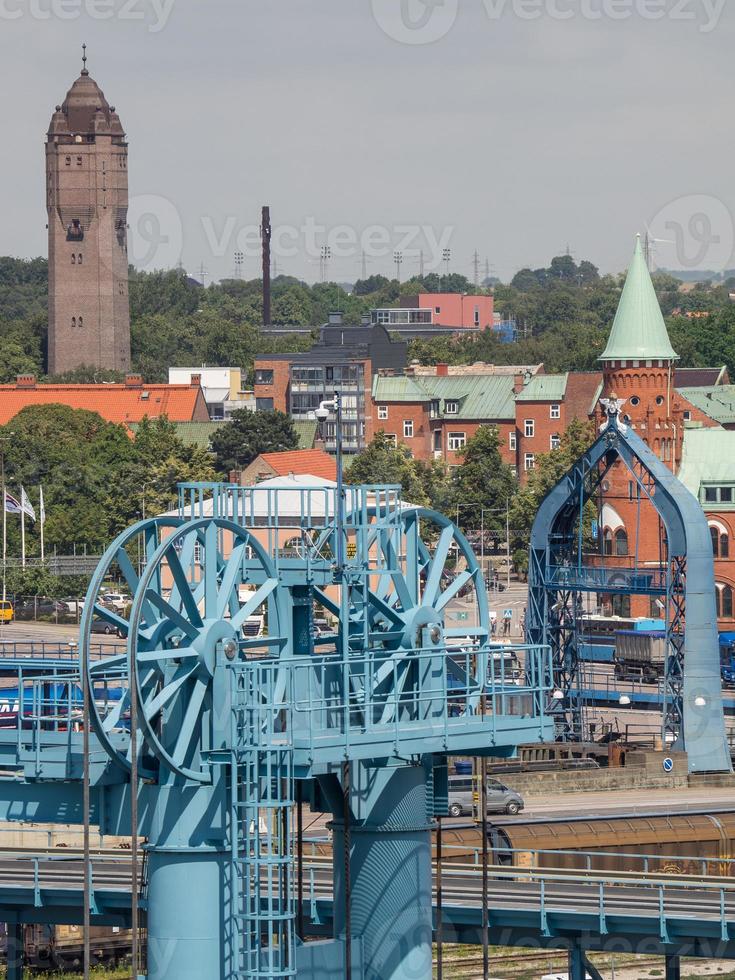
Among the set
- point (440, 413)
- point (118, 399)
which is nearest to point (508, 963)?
point (440, 413)

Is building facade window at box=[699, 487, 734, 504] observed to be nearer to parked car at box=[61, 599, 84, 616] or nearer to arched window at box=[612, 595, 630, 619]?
arched window at box=[612, 595, 630, 619]

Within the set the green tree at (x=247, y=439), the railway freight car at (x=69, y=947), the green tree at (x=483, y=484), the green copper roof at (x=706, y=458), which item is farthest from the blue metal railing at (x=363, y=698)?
the green tree at (x=247, y=439)

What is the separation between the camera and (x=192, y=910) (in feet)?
120

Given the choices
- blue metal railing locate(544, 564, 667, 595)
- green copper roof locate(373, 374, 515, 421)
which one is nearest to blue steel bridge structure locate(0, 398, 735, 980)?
blue metal railing locate(544, 564, 667, 595)

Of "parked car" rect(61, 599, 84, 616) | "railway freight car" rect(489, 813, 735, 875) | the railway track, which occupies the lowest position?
the railway track

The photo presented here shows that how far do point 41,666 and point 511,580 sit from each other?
93.3 metres

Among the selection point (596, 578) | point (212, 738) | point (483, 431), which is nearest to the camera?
point (212, 738)

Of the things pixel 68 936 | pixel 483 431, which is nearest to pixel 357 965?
pixel 68 936

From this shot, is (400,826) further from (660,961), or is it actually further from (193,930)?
(660,961)

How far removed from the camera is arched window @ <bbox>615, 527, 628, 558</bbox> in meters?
108

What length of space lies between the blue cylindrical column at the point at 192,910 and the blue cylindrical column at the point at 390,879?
299 cm

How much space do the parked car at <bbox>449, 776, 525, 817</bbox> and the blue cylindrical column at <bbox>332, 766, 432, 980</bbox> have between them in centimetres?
2550

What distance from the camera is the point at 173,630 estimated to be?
37.1 m

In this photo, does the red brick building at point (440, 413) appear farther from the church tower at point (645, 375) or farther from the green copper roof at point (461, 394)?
the church tower at point (645, 375)
